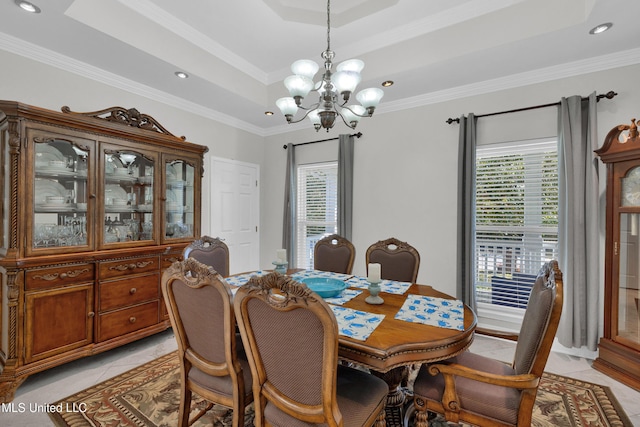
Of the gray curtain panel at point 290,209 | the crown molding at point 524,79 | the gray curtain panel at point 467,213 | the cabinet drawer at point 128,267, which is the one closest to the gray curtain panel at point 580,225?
the crown molding at point 524,79

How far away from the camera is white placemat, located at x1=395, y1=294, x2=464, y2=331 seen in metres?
1.51

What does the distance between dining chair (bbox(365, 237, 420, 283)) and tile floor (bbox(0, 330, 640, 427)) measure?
108 cm

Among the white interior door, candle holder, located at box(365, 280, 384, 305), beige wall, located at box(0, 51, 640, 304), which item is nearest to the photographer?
candle holder, located at box(365, 280, 384, 305)

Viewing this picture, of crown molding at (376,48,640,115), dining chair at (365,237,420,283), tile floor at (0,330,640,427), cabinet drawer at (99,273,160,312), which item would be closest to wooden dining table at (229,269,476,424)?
dining chair at (365,237,420,283)

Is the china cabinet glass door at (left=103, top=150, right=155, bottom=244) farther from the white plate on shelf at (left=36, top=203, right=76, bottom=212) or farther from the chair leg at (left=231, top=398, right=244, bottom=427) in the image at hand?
the chair leg at (left=231, top=398, right=244, bottom=427)

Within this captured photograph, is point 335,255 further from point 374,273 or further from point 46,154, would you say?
point 46,154

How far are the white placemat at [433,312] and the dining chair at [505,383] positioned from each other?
23 centimetres

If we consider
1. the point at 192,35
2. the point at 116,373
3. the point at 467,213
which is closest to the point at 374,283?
the point at 467,213

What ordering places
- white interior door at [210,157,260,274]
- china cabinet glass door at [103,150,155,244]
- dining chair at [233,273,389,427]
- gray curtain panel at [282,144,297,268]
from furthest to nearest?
gray curtain panel at [282,144,297,268], white interior door at [210,157,260,274], china cabinet glass door at [103,150,155,244], dining chair at [233,273,389,427]

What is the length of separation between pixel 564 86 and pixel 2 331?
16.8 ft

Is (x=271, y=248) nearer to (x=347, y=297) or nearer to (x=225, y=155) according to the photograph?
(x=225, y=155)

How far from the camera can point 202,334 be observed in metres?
1.40

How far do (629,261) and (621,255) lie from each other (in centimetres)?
7

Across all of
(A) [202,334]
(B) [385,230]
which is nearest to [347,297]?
(A) [202,334]
